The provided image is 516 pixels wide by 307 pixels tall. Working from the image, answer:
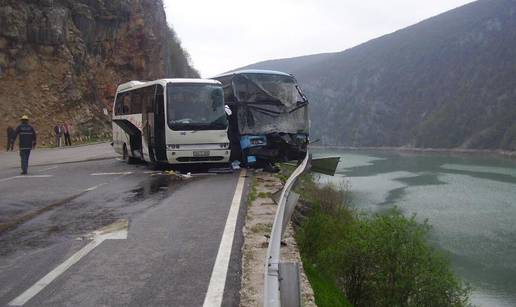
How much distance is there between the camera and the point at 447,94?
172000mm

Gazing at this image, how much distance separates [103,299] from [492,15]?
198088mm

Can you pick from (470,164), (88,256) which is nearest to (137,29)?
(88,256)

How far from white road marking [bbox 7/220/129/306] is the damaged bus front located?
828 centimetres

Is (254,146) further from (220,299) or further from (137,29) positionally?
(137,29)

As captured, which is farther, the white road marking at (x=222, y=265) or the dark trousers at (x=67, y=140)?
the dark trousers at (x=67, y=140)

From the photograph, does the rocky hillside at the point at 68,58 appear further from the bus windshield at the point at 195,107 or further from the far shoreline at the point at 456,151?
the far shoreline at the point at 456,151

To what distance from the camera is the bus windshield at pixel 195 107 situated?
15484mm

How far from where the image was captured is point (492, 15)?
179625 millimetres

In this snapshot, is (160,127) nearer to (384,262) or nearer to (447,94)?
(384,262)

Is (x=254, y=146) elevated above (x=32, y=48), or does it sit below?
below

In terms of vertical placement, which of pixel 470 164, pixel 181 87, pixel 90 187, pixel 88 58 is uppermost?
pixel 88 58

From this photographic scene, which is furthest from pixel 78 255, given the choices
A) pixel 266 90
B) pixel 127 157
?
pixel 127 157

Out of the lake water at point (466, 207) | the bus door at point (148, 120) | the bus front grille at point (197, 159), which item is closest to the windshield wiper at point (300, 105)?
the bus front grille at point (197, 159)

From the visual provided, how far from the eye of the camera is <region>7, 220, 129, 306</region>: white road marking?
5.11m
